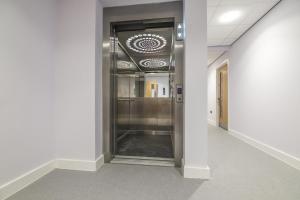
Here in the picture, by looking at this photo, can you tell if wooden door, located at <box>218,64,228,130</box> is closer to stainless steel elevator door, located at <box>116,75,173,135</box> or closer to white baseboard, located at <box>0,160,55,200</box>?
stainless steel elevator door, located at <box>116,75,173,135</box>

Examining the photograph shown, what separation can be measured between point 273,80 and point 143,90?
3.97 m

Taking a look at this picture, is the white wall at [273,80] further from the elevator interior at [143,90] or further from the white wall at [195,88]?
the elevator interior at [143,90]

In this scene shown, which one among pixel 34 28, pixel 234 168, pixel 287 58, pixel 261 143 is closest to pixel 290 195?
pixel 234 168

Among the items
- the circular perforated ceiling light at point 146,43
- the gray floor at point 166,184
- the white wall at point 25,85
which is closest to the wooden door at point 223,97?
the circular perforated ceiling light at point 146,43

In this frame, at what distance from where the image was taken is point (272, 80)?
115 inches

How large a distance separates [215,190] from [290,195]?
78cm

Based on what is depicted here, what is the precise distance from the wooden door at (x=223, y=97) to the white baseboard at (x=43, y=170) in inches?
188

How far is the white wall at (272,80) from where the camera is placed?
2428 mm

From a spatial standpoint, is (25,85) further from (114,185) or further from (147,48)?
(147,48)

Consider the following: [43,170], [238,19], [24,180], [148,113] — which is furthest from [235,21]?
[24,180]

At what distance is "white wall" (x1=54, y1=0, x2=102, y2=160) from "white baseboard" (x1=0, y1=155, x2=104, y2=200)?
86 millimetres

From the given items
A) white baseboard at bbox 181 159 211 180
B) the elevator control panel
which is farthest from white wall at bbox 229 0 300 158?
the elevator control panel

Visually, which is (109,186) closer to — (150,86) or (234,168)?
(234,168)

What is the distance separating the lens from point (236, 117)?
4.50 metres
